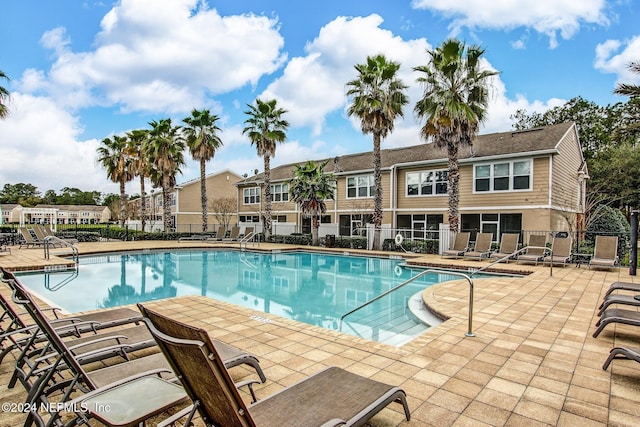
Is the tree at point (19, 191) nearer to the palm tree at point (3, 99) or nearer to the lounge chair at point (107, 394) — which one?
the palm tree at point (3, 99)

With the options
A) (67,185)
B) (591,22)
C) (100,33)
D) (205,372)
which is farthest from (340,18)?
(67,185)

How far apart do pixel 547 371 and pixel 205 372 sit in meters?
3.76

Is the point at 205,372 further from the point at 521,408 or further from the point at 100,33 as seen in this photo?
the point at 100,33

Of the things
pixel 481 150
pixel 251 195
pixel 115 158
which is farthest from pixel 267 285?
pixel 115 158

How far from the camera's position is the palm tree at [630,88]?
13680 millimetres

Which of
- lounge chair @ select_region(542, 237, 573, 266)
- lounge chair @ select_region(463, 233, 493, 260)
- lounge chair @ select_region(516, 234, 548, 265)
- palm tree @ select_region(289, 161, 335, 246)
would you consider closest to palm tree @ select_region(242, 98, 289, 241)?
palm tree @ select_region(289, 161, 335, 246)

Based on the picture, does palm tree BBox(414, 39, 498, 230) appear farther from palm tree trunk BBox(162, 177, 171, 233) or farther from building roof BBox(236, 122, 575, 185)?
palm tree trunk BBox(162, 177, 171, 233)

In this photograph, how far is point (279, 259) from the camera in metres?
17.7

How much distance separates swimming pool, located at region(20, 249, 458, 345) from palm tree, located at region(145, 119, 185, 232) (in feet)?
31.6

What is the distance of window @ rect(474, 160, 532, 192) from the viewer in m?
17.8

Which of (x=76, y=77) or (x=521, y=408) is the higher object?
(x=76, y=77)

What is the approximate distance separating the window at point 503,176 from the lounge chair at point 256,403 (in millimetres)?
17922

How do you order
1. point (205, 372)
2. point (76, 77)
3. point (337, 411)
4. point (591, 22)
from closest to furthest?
point (205, 372) < point (337, 411) < point (76, 77) < point (591, 22)

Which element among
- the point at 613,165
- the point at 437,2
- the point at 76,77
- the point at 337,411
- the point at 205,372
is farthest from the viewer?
the point at 613,165
